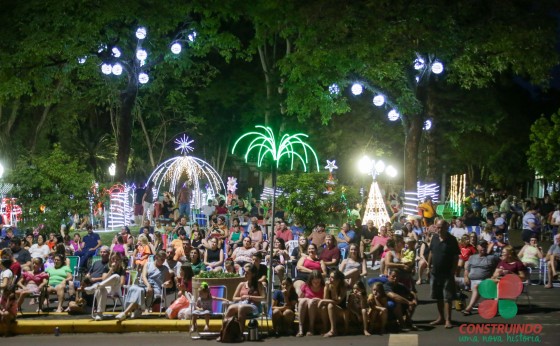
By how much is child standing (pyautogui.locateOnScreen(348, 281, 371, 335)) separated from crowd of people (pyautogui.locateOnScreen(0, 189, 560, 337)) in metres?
0.02

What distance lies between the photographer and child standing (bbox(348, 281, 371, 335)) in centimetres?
1436

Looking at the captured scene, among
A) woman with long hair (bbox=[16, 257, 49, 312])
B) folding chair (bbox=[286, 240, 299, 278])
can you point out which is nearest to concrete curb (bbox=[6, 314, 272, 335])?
woman with long hair (bbox=[16, 257, 49, 312])

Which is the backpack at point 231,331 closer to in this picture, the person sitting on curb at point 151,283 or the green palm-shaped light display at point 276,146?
the person sitting on curb at point 151,283

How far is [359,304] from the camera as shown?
47.7 feet

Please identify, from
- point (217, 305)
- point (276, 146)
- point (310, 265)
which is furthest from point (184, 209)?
point (217, 305)

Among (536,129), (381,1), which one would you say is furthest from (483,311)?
(536,129)

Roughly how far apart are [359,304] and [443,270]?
5.10ft

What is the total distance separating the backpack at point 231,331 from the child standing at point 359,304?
6.31 ft

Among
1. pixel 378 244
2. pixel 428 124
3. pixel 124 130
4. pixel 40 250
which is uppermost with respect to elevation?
pixel 428 124

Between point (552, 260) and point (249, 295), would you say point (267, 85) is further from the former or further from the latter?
point (249, 295)

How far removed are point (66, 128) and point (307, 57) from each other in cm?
A: 2808

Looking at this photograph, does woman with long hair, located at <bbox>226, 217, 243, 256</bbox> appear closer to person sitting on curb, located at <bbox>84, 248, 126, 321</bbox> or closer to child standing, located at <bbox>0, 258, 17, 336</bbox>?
person sitting on curb, located at <bbox>84, 248, 126, 321</bbox>

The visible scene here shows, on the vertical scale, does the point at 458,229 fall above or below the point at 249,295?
above

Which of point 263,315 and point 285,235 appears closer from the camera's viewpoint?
point 263,315
